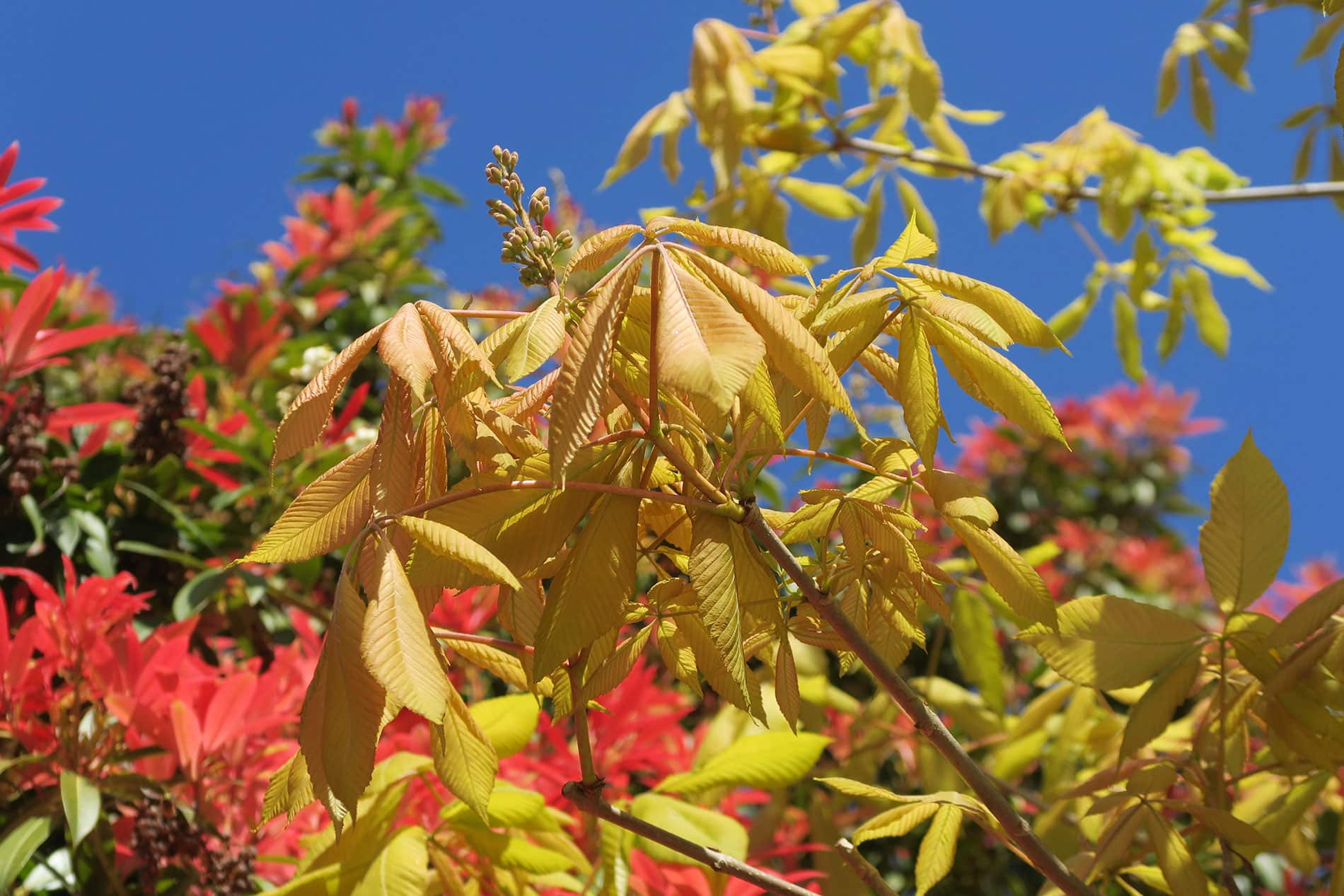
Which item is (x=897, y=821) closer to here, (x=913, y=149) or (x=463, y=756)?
(x=463, y=756)

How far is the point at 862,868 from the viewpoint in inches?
23.5

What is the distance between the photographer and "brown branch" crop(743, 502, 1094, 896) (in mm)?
513

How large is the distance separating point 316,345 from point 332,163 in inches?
57.5

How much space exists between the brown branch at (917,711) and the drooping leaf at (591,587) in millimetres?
60

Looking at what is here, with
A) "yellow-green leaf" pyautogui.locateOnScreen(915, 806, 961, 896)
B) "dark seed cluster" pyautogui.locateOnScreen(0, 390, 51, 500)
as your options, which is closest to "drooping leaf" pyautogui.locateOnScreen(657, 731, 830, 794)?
"yellow-green leaf" pyautogui.locateOnScreen(915, 806, 961, 896)

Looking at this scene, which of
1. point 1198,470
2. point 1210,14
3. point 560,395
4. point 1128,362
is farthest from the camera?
point 1198,470

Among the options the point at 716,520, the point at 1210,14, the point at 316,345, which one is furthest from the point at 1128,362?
the point at 716,520

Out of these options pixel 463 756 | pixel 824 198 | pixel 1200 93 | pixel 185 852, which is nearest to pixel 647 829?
pixel 463 756

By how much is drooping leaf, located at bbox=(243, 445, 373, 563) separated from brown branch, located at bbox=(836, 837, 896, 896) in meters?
0.31

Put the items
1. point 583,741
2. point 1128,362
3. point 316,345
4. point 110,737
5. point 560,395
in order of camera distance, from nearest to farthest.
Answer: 1. point 560,395
2. point 583,741
3. point 110,737
4. point 1128,362
5. point 316,345

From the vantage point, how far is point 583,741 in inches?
21.5

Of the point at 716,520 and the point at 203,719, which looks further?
the point at 203,719

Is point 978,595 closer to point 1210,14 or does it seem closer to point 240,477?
point 240,477

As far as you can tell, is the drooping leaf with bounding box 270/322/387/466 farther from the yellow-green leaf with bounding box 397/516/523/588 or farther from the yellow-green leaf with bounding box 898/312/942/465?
the yellow-green leaf with bounding box 898/312/942/465
